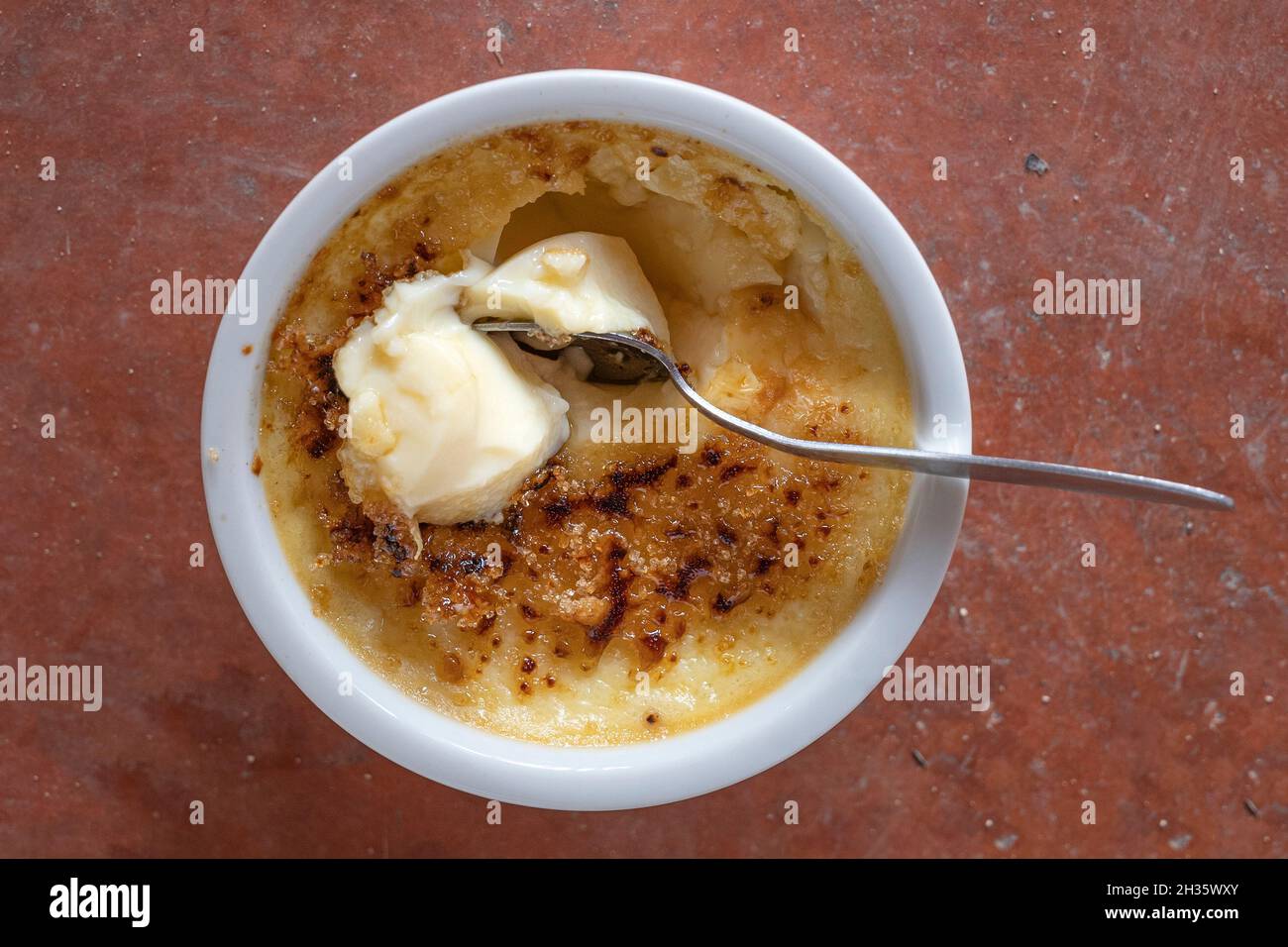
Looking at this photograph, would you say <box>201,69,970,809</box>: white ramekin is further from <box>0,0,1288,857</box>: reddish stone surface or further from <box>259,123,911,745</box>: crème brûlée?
<box>0,0,1288,857</box>: reddish stone surface

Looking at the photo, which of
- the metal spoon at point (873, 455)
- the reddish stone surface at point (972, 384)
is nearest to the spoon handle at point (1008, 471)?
the metal spoon at point (873, 455)

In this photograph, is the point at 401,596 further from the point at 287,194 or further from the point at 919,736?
the point at 919,736

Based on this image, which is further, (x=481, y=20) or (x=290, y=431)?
(x=481, y=20)

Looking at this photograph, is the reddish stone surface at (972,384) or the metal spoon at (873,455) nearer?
the metal spoon at (873,455)

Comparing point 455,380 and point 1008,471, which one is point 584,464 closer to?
point 455,380

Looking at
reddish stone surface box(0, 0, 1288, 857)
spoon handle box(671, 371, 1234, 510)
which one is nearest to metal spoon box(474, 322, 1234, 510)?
spoon handle box(671, 371, 1234, 510)

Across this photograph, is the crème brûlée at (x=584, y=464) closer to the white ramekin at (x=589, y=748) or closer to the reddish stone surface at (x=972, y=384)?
the white ramekin at (x=589, y=748)
